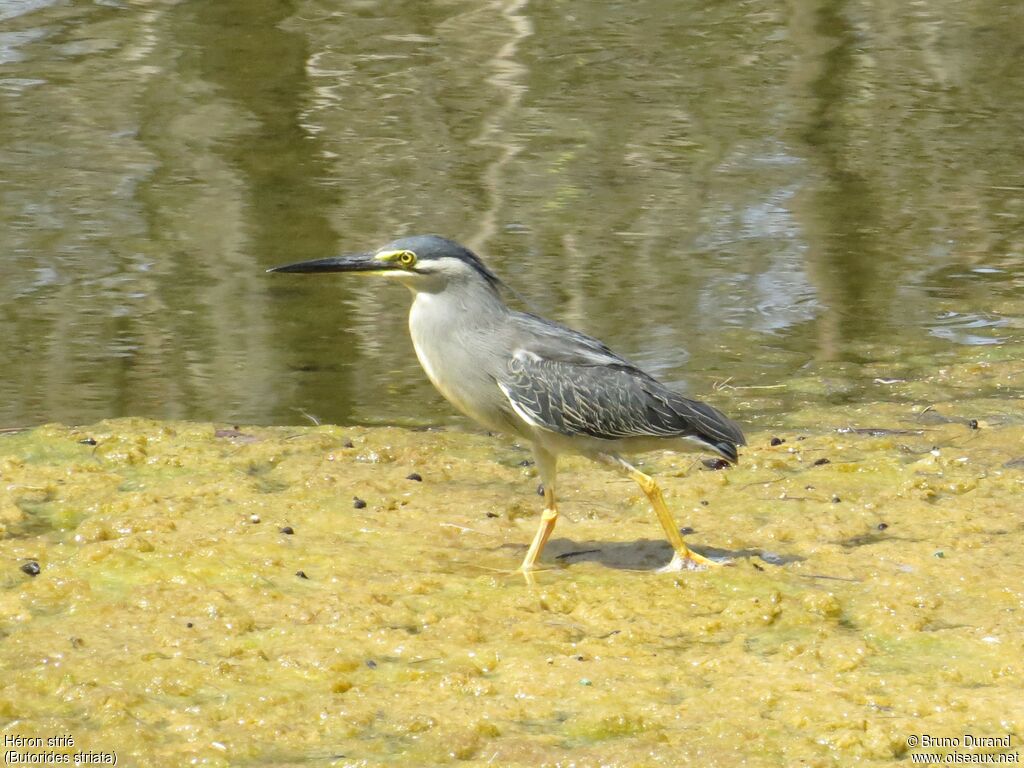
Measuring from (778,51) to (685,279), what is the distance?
726 centimetres

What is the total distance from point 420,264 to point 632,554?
58.5 inches

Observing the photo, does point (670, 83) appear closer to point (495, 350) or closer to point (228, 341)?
point (228, 341)

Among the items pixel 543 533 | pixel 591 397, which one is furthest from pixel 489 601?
pixel 591 397

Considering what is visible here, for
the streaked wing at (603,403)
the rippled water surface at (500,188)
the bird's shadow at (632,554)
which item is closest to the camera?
the streaked wing at (603,403)

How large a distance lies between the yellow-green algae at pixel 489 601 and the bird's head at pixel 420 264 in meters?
1.08

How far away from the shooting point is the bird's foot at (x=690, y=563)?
5.83 metres

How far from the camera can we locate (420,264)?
19.3 ft

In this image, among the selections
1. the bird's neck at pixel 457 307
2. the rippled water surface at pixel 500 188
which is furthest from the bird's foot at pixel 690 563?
the rippled water surface at pixel 500 188

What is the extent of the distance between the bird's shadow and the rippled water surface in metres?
2.11

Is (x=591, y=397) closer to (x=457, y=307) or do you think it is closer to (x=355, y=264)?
(x=457, y=307)

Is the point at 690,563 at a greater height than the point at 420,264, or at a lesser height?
lesser

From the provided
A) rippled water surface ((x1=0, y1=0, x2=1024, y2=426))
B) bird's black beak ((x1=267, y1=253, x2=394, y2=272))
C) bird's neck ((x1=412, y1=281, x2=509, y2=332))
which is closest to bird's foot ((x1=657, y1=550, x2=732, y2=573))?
bird's neck ((x1=412, y1=281, x2=509, y2=332))

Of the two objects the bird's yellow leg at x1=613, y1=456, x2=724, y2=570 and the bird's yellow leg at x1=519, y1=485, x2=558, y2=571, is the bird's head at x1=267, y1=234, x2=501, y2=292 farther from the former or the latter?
the bird's yellow leg at x1=613, y1=456, x2=724, y2=570

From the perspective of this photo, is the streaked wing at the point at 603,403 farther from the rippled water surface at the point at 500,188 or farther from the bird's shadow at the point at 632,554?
the rippled water surface at the point at 500,188
